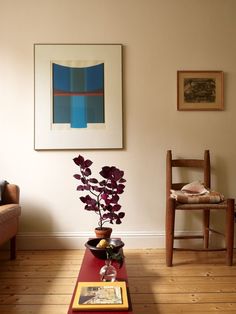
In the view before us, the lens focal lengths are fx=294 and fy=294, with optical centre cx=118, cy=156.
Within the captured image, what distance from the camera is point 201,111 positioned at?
259cm

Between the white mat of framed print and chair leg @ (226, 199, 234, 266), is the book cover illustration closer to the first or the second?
chair leg @ (226, 199, 234, 266)

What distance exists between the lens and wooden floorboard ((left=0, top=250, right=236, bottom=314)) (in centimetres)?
155

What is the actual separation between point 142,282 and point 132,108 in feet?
4.64

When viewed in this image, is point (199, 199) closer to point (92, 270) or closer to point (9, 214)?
point (92, 270)

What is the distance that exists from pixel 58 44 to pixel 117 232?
67.2 inches

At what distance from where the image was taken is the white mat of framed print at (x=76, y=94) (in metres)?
2.54

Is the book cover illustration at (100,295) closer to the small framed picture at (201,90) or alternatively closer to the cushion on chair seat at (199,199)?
the cushion on chair seat at (199,199)

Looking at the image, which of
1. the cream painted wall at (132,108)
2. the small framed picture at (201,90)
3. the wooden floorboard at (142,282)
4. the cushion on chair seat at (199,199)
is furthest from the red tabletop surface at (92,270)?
the small framed picture at (201,90)

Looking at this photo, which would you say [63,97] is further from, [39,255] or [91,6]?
[39,255]

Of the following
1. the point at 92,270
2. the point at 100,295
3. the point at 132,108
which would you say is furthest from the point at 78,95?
the point at 100,295

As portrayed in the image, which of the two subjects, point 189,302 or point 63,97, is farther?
point 63,97

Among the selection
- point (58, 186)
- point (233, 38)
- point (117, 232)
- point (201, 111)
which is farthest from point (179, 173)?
point (233, 38)

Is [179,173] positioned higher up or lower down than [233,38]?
lower down

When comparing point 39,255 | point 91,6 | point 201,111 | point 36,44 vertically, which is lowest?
point 39,255
